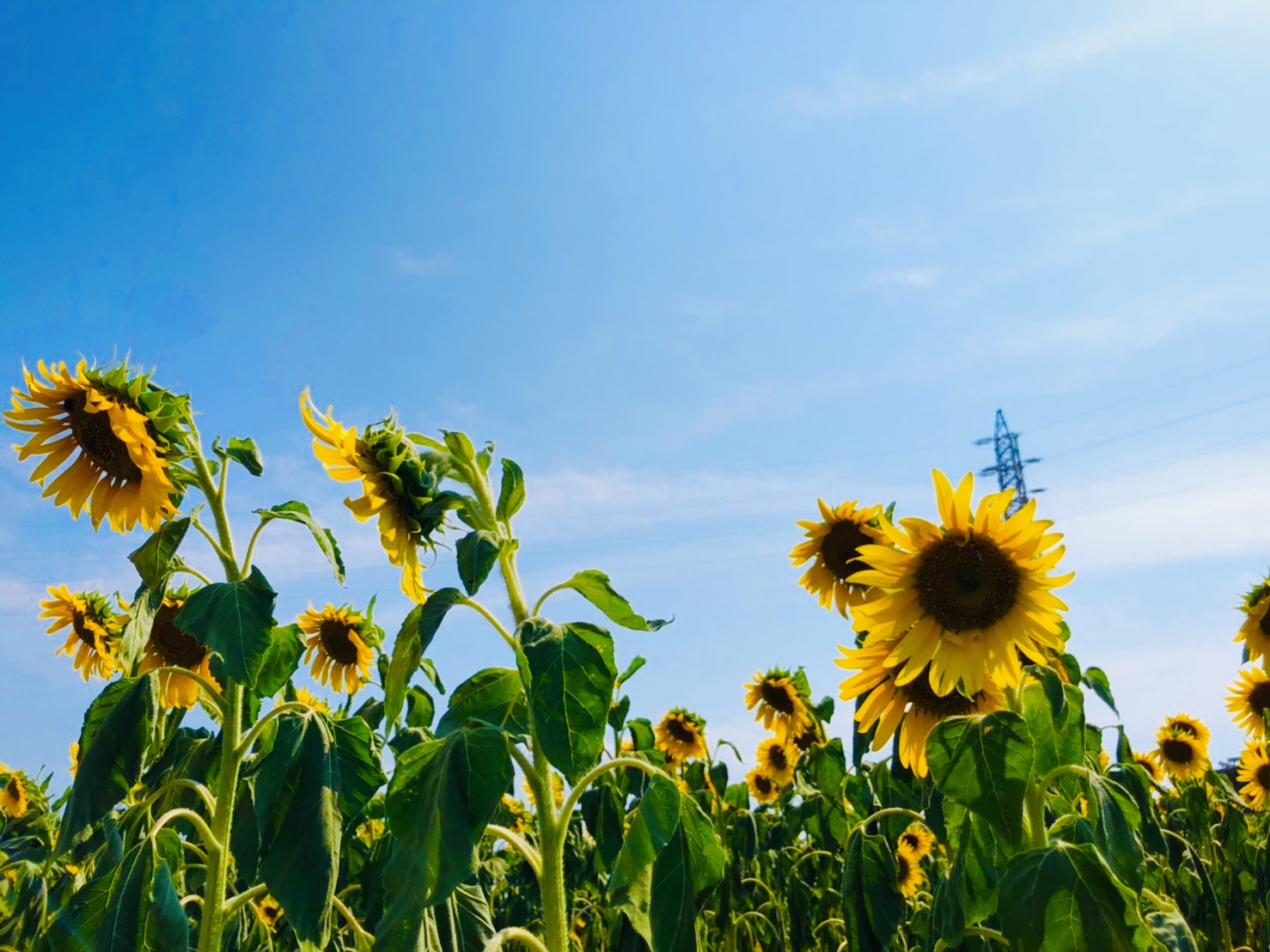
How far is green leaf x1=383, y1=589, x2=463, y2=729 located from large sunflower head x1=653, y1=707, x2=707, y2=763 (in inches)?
251

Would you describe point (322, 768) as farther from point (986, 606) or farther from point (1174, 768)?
point (1174, 768)

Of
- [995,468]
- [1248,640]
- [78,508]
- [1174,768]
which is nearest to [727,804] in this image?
[1248,640]

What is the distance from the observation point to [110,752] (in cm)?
255

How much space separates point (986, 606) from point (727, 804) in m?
4.25

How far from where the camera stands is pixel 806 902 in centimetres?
518

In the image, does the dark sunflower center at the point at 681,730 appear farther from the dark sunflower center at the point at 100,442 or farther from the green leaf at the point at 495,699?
the green leaf at the point at 495,699

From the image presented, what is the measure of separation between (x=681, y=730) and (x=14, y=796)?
558 cm

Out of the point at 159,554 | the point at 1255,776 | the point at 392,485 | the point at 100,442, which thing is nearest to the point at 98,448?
the point at 100,442

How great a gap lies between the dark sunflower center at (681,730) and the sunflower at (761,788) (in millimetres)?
1236

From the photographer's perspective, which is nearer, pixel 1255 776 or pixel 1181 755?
pixel 1255 776

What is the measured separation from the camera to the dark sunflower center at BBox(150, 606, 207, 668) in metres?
3.87

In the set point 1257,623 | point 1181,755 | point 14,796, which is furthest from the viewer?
point 1181,755

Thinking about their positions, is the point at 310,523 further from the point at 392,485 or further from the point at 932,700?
the point at 932,700

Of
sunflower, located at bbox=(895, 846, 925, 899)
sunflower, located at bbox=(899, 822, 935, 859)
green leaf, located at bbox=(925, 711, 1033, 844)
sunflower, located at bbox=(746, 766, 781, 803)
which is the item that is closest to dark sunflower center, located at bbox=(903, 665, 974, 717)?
green leaf, located at bbox=(925, 711, 1033, 844)
